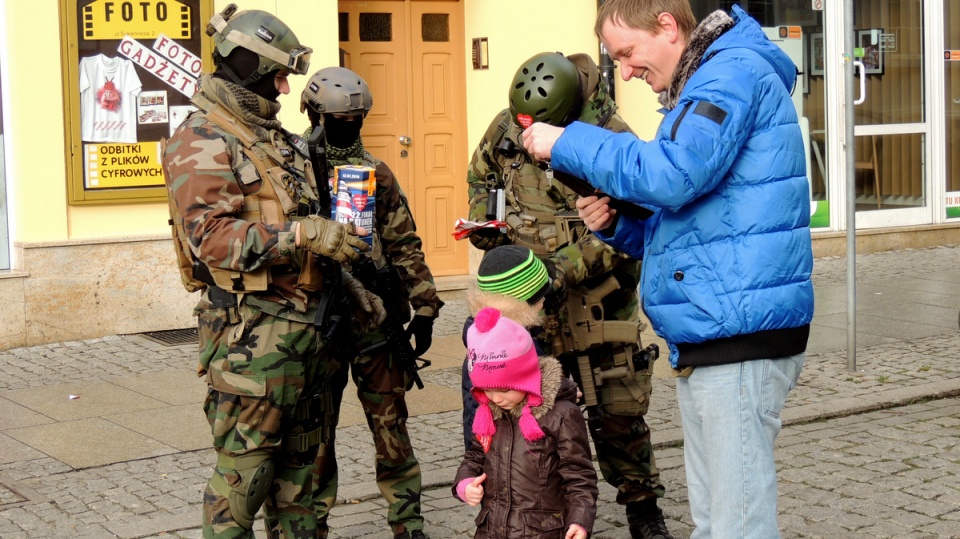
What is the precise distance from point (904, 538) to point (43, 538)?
3636mm

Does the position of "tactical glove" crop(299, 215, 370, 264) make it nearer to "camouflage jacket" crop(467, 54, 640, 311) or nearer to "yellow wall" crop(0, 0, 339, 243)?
"camouflage jacket" crop(467, 54, 640, 311)

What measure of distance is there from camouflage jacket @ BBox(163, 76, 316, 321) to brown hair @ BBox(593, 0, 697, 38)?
138 cm

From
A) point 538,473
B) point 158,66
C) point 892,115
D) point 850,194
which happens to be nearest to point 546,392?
point 538,473

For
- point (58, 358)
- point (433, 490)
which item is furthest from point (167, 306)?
point (433, 490)

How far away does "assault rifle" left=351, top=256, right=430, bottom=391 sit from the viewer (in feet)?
17.5

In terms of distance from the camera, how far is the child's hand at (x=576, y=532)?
12.9 feet

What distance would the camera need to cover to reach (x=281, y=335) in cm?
448

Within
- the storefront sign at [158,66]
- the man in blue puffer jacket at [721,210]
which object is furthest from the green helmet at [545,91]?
the storefront sign at [158,66]

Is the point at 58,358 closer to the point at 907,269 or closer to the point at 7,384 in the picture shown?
the point at 7,384

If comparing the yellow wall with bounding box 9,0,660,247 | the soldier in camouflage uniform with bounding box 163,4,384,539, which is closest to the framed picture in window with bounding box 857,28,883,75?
the yellow wall with bounding box 9,0,660,247

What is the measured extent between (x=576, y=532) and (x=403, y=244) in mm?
1984

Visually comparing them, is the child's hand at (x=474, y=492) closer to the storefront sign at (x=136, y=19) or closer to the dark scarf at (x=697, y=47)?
the dark scarf at (x=697, y=47)

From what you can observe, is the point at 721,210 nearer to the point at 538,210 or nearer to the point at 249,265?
the point at 249,265

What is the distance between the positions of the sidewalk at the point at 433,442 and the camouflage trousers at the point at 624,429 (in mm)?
311
